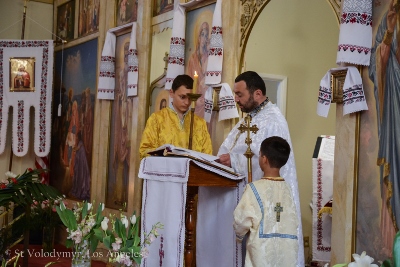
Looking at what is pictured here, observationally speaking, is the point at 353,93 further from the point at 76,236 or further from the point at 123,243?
the point at 76,236

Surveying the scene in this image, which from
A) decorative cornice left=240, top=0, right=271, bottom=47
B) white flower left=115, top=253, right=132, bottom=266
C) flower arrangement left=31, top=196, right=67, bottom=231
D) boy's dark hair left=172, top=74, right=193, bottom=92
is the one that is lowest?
flower arrangement left=31, top=196, right=67, bottom=231

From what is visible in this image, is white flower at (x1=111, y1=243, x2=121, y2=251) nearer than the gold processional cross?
Yes

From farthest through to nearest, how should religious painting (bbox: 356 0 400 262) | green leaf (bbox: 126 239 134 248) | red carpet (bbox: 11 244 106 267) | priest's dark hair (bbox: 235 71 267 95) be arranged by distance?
1. red carpet (bbox: 11 244 106 267)
2. priest's dark hair (bbox: 235 71 267 95)
3. religious painting (bbox: 356 0 400 262)
4. green leaf (bbox: 126 239 134 248)

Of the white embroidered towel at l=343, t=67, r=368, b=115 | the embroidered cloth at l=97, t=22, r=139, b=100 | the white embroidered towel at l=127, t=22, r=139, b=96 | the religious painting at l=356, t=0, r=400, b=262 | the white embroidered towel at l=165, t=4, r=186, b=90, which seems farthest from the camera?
the embroidered cloth at l=97, t=22, r=139, b=100

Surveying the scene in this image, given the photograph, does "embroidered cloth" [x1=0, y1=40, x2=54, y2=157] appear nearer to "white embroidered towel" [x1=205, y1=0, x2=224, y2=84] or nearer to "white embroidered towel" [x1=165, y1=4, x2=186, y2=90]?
"white embroidered towel" [x1=165, y1=4, x2=186, y2=90]

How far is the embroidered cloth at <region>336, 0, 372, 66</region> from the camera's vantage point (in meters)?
5.27

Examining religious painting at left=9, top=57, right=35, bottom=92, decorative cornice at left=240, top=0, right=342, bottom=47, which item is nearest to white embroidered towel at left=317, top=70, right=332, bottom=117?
decorative cornice at left=240, top=0, right=342, bottom=47

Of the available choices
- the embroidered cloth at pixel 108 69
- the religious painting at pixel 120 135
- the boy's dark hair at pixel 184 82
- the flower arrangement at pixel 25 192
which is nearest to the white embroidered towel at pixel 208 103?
the boy's dark hair at pixel 184 82

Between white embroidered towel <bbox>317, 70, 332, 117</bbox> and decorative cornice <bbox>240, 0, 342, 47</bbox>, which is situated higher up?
decorative cornice <bbox>240, 0, 342, 47</bbox>

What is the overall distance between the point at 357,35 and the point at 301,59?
15.8 ft

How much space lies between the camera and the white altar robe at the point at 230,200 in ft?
16.9

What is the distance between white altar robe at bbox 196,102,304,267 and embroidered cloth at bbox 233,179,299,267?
0.49 metres

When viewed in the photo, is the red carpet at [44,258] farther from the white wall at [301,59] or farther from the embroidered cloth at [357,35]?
the embroidered cloth at [357,35]

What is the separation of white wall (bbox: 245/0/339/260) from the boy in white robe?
538 centimetres
